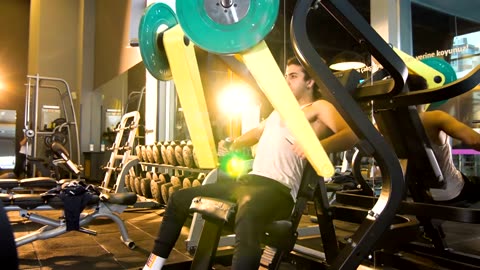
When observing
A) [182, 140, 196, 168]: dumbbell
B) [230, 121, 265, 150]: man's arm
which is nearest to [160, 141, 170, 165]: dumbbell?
[182, 140, 196, 168]: dumbbell

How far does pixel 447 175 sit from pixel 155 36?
5.50ft

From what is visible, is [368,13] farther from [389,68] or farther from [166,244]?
[166,244]

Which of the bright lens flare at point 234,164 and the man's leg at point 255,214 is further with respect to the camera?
the bright lens flare at point 234,164

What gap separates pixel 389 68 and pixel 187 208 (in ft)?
3.31

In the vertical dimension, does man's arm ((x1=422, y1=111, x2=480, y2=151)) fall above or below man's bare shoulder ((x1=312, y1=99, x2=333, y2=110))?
below

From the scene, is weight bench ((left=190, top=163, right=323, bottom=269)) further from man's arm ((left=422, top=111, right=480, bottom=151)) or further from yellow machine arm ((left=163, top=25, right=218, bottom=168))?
man's arm ((left=422, top=111, right=480, bottom=151))

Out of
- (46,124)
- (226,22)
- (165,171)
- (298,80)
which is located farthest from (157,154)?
(46,124)

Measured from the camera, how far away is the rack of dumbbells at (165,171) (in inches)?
145

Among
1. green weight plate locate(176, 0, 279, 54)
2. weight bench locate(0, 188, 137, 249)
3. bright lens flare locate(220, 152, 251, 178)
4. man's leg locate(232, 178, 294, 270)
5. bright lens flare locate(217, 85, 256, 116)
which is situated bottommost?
weight bench locate(0, 188, 137, 249)

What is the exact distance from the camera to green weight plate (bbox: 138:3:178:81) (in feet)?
5.04

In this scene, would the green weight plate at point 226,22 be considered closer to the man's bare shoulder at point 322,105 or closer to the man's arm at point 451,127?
the man's bare shoulder at point 322,105

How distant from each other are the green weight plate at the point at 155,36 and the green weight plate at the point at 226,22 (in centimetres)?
39

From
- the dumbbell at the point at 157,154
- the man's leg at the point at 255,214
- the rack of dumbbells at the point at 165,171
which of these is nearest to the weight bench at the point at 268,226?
the man's leg at the point at 255,214

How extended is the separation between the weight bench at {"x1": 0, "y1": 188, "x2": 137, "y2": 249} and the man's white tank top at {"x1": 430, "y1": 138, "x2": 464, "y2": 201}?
1.99 m
